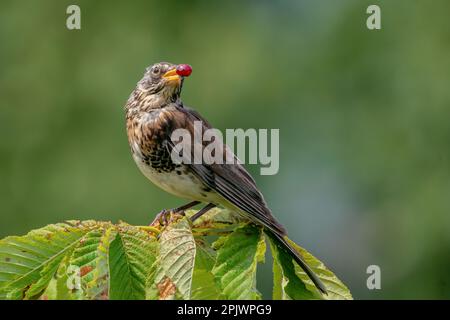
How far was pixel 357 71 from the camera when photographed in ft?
39.7

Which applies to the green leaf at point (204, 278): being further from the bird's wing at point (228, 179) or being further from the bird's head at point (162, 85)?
the bird's head at point (162, 85)

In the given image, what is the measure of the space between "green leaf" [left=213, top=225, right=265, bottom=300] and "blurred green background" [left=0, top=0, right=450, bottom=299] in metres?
5.72

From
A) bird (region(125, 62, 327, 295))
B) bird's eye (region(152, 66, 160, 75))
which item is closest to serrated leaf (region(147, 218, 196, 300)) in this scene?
bird (region(125, 62, 327, 295))

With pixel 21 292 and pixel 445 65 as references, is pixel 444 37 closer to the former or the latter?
pixel 445 65

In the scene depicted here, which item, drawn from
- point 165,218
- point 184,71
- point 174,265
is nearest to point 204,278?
point 174,265

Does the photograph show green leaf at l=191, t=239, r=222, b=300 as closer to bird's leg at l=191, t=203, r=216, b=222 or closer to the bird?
bird's leg at l=191, t=203, r=216, b=222

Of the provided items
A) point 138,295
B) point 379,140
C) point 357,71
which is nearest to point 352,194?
point 379,140

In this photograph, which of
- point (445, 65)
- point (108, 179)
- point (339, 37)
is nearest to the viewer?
point (108, 179)

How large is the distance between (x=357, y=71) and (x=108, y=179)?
4.30 meters

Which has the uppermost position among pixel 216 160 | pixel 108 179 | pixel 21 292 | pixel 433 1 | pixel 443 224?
pixel 433 1

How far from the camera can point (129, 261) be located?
3176 mm

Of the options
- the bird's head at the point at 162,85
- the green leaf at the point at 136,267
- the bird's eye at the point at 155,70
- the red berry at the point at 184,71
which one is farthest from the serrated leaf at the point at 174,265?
the bird's eye at the point at 155,70

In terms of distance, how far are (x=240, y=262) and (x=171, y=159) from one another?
1.51m

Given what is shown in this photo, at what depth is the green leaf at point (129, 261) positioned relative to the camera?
3109 millimetres
